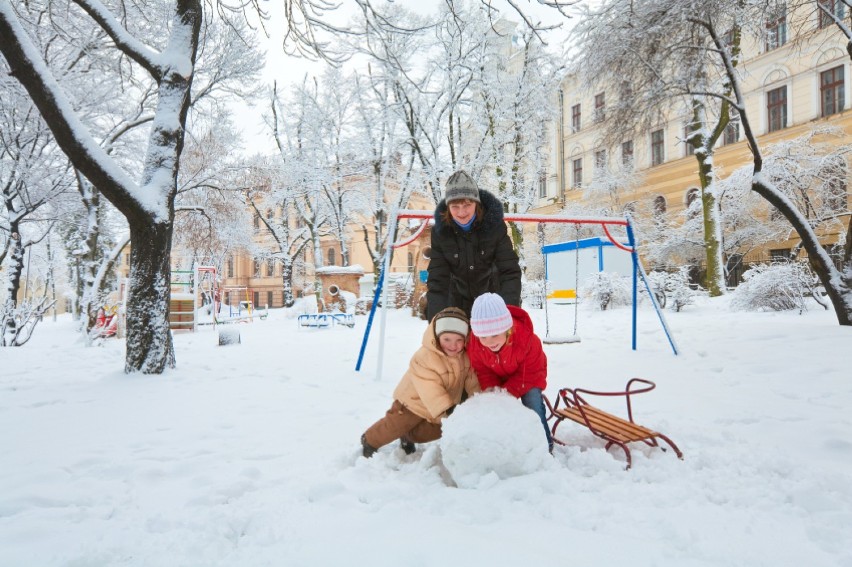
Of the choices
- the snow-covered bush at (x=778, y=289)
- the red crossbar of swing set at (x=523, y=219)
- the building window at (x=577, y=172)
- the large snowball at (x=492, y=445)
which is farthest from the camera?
the building window at (x=577, y=172)

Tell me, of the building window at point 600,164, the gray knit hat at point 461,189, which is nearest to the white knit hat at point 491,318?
the gray knit hat at point 461,189

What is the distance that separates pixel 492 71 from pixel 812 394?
50.1 feet

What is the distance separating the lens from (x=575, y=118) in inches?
1173

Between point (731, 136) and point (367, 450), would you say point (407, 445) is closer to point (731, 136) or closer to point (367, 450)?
point (367, 450)

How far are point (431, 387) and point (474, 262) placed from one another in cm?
104

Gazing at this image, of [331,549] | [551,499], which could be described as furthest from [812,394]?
[331,549]

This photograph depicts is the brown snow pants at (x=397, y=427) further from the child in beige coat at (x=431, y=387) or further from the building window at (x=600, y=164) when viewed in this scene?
the building window at (x=600, y=164)

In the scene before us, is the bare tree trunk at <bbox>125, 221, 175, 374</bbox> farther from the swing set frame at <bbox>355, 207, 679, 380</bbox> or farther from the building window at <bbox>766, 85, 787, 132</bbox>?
the building window at <bbox>766, 85, 787, 132</bbox>

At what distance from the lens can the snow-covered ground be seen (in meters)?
1.83

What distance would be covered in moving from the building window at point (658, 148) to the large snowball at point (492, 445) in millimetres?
26377

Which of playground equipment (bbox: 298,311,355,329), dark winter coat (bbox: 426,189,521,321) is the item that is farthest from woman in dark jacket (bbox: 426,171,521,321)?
playground equipment (bbox: 298,311,355,329)

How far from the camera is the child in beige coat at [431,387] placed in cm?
279

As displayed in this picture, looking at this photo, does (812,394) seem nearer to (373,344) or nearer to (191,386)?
(191,386)

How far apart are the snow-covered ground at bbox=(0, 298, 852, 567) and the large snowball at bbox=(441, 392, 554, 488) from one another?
0.03 metres
